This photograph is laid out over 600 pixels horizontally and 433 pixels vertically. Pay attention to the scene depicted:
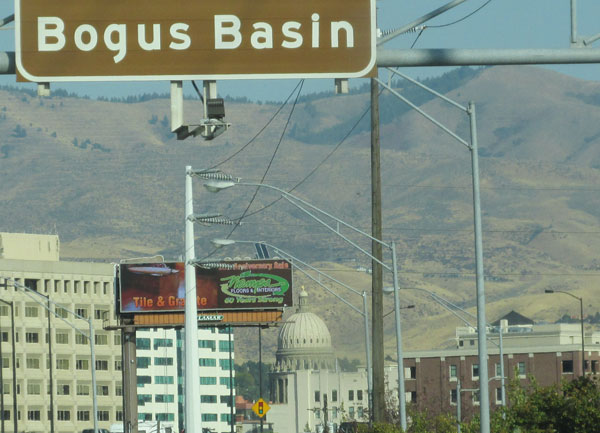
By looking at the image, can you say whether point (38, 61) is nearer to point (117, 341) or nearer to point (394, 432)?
point (394, 432)

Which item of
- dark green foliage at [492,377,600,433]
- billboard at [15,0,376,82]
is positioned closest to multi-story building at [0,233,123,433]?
dark green foliage at [492,377,600,433]

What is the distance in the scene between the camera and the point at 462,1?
18.3 m

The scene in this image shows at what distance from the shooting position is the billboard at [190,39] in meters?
15.8

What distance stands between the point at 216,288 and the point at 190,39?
9656cm

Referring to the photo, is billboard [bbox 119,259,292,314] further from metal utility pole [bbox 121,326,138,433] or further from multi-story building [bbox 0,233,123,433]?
multi-story building [bbox 0,233,123,433]

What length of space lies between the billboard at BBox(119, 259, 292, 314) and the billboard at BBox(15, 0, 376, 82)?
311ft

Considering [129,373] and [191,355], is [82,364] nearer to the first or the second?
[129,373]

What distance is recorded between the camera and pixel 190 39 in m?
15.9

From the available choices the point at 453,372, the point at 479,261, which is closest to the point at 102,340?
the point at 453,372

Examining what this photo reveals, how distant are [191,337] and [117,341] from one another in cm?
13650

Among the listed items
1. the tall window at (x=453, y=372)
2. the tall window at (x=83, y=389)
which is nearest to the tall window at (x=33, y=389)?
the tall window at (x=83, y=389)

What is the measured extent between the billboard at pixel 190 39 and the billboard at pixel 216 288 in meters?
94.8

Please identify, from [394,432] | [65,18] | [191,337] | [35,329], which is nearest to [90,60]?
[65,18]

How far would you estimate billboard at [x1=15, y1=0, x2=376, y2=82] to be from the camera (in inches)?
623
